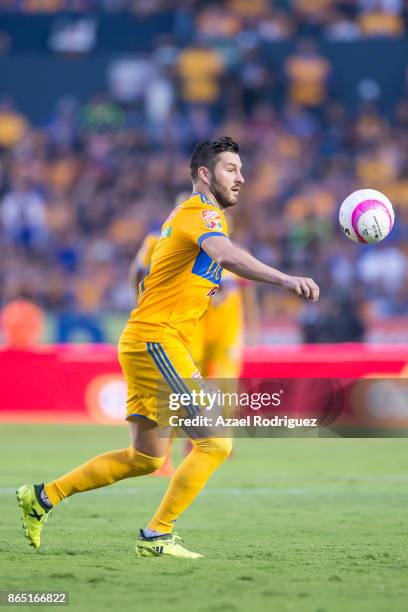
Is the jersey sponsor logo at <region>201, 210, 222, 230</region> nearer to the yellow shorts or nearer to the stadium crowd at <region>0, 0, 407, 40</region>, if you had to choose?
the yellow shorts

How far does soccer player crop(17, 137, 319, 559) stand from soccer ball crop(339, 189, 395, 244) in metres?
0.81

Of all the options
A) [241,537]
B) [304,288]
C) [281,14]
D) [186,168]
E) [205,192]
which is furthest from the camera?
[281,14]

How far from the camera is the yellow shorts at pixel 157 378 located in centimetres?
644

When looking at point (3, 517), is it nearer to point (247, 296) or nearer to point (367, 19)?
point (247, 296)

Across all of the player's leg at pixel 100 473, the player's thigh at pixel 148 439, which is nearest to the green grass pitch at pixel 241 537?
the player's leg at pixel 100 473

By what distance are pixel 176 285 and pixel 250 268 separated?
0.67 m

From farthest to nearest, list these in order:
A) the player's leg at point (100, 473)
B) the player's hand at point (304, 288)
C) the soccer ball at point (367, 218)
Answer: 1. the soccer ball at point (367, 218)
2. the player's leg at point (100, 473)
3. the player's hand at point (304, 288)

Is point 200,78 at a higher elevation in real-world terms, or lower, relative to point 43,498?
higher

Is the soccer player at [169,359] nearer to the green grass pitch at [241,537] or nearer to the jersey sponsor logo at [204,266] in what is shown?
the jersey sponsor logo at [204,266]

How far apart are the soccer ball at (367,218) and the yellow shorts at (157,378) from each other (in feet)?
4.23

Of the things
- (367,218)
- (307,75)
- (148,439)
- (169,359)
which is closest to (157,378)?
(169,359)

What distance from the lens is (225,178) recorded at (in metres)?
6.62

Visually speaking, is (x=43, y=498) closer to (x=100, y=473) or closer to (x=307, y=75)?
(x=100, y=473)

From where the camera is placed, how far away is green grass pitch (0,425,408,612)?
5.50m
